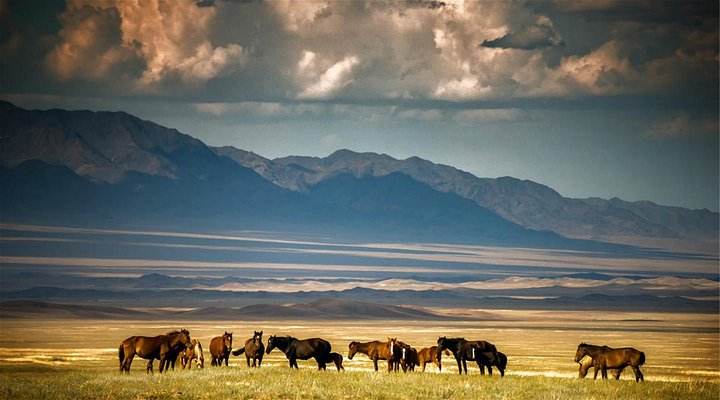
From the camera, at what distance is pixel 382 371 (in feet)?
144

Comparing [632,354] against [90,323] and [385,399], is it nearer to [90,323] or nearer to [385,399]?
[385,399]

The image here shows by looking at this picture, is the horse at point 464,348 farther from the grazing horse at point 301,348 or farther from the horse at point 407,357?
the grazing horse at point 301,348

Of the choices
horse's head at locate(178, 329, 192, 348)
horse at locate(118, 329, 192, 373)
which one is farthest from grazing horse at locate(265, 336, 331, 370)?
horse at locate(118, 329, 192, 373)

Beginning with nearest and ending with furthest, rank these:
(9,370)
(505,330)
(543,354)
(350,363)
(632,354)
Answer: (632,354) < (9,370) < (350,363) < (543,354) < (505,330)

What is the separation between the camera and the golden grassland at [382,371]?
34.6 m

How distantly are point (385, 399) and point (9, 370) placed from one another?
25888 mm


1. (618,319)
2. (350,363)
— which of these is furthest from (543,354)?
(618,319)

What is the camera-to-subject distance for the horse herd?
39.7m

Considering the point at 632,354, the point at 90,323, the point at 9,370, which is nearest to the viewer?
the point at 632,354

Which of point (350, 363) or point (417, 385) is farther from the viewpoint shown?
point (350, 363)

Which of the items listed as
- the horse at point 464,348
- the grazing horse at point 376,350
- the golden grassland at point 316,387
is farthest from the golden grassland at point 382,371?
the grazing horse at point 376,350

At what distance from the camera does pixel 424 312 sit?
188250 millimetres

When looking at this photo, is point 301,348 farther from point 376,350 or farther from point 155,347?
point 155,347

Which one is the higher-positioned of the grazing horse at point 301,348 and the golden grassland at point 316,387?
the grazing horse at point 301,348
